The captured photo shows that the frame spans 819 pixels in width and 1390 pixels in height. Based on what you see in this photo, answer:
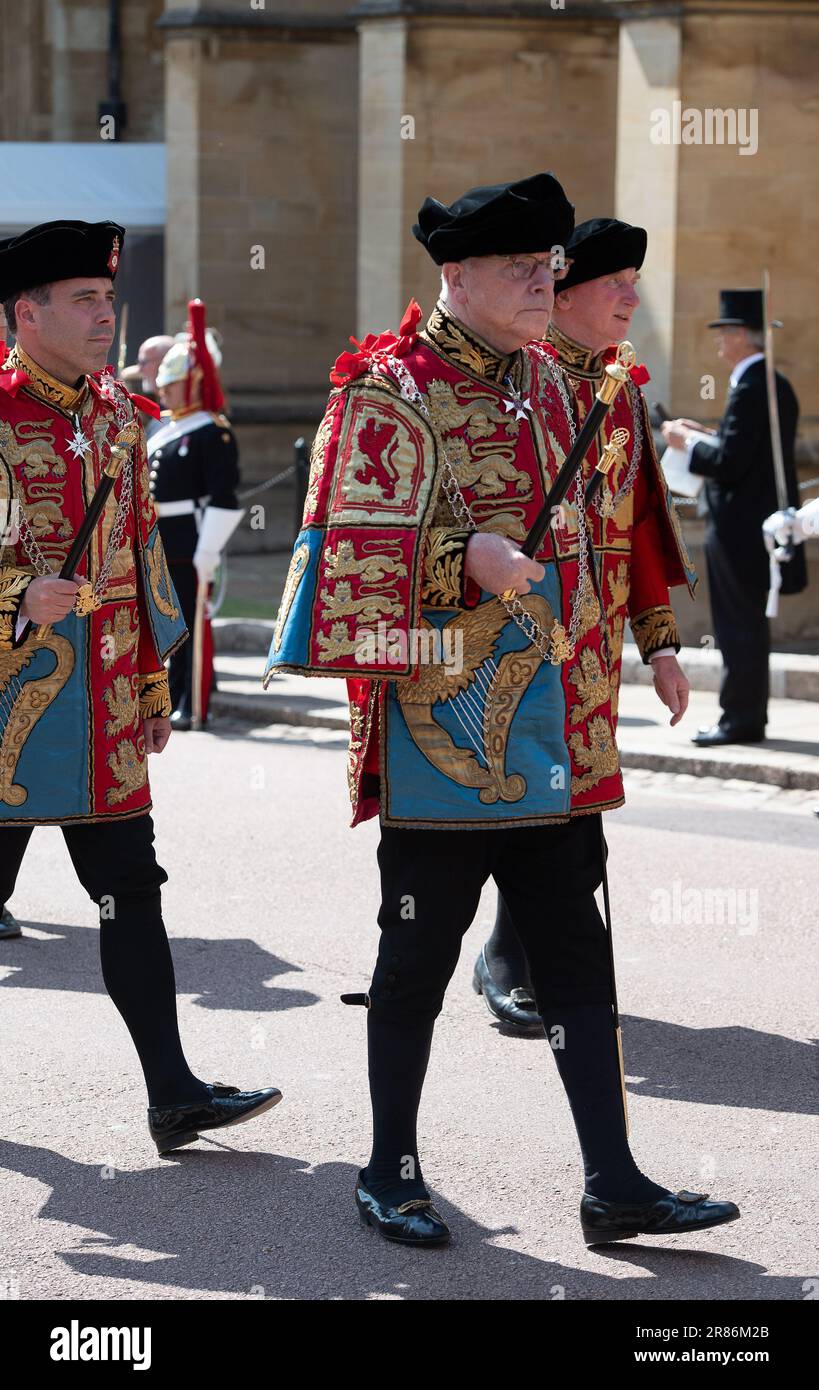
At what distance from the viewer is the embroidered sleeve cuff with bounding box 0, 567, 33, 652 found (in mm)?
4480

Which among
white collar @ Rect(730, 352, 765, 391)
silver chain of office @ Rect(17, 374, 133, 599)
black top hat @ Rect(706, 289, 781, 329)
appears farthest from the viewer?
white collar @ Rect(730, 352, 765, 391)

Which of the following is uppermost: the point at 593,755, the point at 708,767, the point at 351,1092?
the point at 593,755

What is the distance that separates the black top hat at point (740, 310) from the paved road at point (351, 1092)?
2572 mm

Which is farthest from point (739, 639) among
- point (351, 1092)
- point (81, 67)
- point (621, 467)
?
point (81, 67)

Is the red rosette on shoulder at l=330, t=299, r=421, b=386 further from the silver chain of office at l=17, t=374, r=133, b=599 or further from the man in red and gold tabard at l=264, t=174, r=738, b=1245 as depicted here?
the silver chain of office at l=17, t=374, r=133, b=599

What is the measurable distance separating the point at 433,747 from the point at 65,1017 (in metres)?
2.05

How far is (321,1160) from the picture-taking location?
475 cm

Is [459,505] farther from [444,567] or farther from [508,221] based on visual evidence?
[508,221]

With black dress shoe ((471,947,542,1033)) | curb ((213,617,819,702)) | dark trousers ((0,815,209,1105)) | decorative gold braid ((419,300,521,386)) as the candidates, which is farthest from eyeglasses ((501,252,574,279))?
curb ((213,617,819,702))

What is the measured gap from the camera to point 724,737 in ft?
33.0

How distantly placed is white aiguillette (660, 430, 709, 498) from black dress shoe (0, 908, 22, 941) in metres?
4.10

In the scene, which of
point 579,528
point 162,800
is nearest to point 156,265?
point 162,800

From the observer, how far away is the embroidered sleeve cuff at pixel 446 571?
4.04 m

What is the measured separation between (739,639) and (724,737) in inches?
18.4
